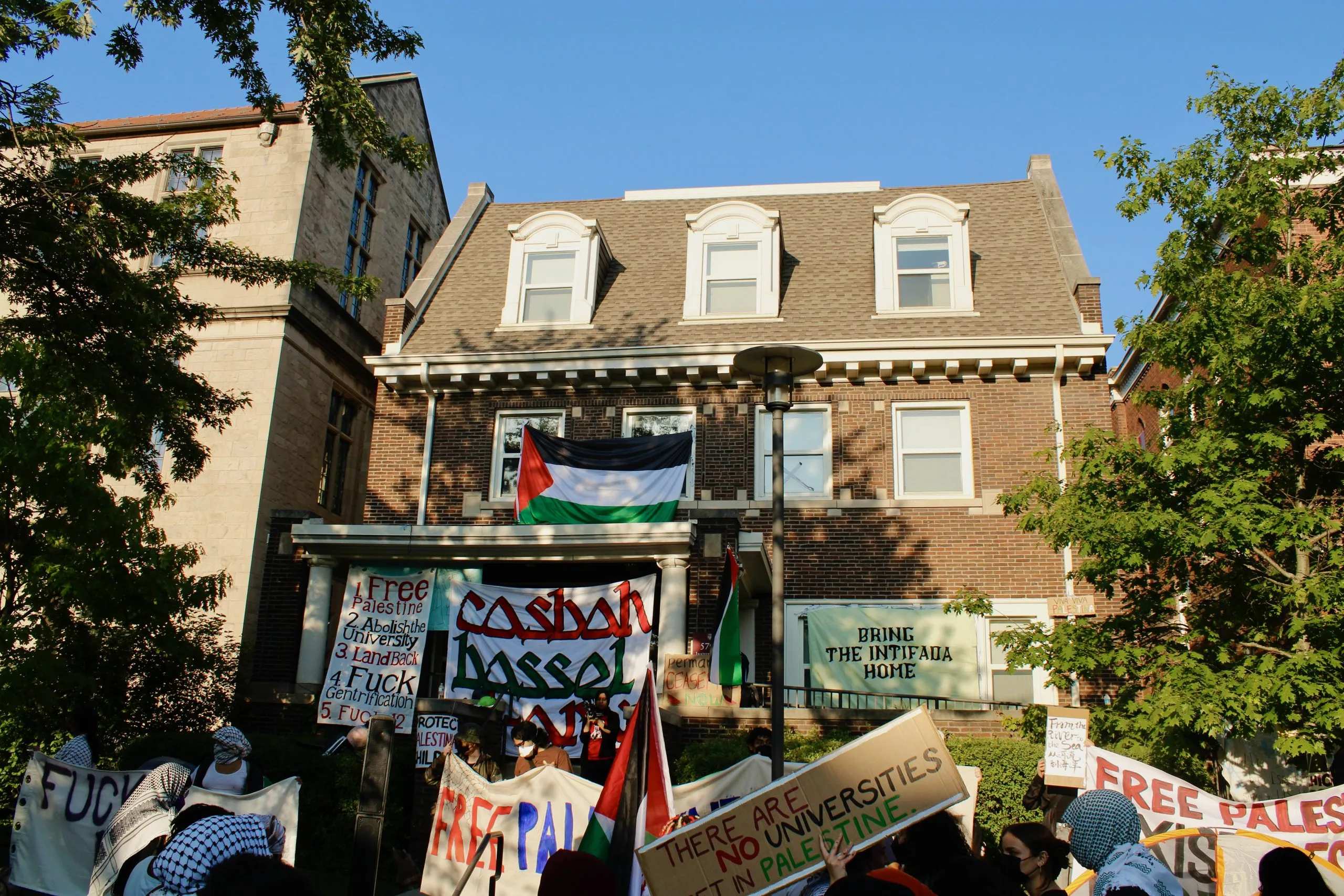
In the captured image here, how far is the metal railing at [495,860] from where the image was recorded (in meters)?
8.09

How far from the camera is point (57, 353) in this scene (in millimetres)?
11391

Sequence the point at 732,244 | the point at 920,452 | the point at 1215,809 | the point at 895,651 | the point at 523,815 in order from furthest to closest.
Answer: the point at 732,244
the point at 920,452
the point at 895,651
the point at 523,815
the point at 1215,809

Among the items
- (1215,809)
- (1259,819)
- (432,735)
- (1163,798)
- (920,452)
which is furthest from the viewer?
(920,452)

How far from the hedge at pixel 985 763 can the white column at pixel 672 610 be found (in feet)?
7.01

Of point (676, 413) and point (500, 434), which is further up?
point (676, 413)

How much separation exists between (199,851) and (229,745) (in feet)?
14.2

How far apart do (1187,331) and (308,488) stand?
603 inches

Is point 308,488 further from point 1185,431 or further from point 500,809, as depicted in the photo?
point 1185,431

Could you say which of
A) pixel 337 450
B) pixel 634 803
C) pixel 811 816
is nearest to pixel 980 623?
pixel 634 803

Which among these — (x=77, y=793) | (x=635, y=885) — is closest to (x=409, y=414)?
(x=77, y=793)

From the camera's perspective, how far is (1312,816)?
7289 millimetres

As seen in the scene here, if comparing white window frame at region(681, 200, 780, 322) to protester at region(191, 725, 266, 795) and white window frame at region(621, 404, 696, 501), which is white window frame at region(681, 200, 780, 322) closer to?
white window frame at region(621, 404, 696, 501)

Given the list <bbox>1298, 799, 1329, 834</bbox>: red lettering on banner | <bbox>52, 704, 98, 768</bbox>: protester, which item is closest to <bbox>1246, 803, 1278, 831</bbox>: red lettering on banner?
<bbox>1298, 799, 1329, 834</bbox>: red lettering on banner

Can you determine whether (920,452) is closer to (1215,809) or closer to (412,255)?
(1215,809)
